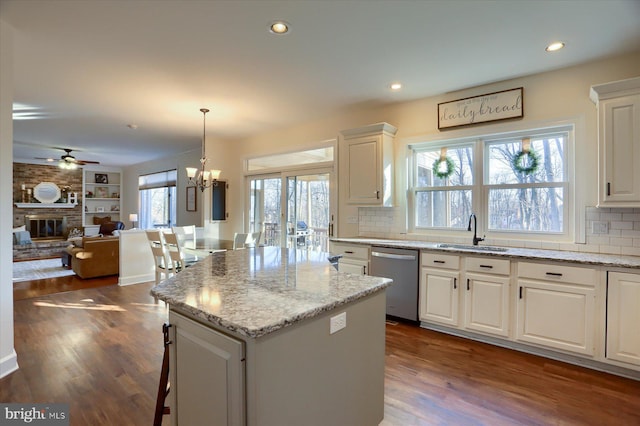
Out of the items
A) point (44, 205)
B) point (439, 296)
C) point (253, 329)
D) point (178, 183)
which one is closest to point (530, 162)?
point (439, 296)

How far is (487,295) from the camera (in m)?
3.08

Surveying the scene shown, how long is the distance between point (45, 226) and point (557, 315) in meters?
12.0

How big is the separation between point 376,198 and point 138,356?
10.0 ft

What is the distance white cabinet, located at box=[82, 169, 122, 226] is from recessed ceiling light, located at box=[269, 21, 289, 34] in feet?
33.8

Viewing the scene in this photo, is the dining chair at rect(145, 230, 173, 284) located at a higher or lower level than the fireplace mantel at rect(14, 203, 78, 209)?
lower

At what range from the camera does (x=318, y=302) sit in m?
1.37

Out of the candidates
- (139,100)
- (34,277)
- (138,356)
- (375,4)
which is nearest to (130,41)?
(139,100)

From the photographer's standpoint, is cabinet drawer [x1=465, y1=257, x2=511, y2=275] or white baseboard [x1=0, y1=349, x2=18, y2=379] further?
cabinet drawer [x1=465, y1=257, x2=511, y2=275]

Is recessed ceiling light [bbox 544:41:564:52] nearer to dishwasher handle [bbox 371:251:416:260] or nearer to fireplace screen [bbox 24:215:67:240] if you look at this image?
dishwasher handle [bbox 371:251:416:260]

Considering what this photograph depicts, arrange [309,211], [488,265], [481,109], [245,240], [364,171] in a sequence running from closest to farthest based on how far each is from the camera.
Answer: [488,265] → [481,109] → [364,171] → [245,240] → [309,211]

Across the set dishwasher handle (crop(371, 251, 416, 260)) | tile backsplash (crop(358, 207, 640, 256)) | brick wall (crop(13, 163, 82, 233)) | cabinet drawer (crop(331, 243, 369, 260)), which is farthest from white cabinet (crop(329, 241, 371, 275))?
brick wall (crop(13, 163, 82, 233))

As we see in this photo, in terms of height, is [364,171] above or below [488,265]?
above

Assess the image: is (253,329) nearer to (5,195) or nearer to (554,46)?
(5,195)

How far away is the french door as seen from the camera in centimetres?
501
